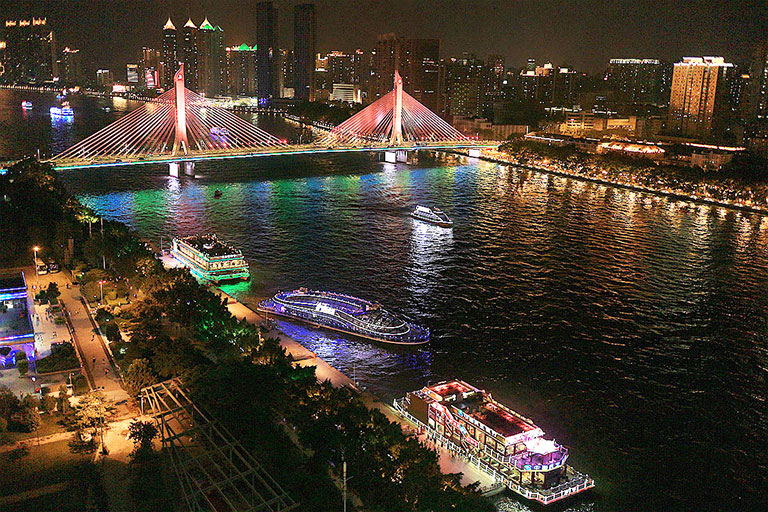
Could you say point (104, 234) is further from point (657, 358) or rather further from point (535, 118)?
point (535, 118)

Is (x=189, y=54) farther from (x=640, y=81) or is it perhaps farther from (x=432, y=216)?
(x=432, y=216)

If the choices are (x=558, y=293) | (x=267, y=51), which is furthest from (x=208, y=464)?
(x=267, y=51)

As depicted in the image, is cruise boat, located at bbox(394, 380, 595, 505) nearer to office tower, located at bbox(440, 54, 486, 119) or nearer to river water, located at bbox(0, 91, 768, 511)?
river water, located at bbox(0, 91, 768, 511)

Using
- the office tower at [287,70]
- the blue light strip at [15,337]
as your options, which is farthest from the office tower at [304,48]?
the blue light strip at [15,337]

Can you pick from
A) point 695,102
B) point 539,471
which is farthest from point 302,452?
point 695,102

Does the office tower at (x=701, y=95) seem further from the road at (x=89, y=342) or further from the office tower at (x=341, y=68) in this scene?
Result: the office tower at (x=341, y=68)
